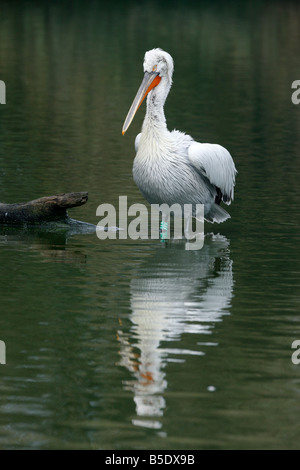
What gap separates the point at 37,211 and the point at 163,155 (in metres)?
1.40

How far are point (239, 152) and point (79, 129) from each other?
3.29 metres

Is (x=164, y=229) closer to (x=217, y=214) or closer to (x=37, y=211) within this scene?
(x=217, y=214)

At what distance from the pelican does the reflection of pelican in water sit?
2.00 feet

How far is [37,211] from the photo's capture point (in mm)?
10273

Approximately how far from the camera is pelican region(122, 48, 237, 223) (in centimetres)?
990

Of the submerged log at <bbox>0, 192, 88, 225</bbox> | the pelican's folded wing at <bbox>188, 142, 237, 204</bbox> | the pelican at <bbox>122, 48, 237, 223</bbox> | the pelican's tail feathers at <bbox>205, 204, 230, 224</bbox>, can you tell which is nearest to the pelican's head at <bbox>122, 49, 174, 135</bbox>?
the pelican at <bbox>122, 48, 237, 223</bbox>

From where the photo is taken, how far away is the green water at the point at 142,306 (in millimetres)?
5609

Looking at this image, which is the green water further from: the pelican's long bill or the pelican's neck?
the pelican's long bill

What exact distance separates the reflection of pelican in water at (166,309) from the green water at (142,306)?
16 mm

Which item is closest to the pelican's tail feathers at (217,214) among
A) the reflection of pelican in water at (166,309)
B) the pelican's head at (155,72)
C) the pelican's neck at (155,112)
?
the reflection of pelican in water at (166,309)

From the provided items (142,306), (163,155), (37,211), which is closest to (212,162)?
(163,155)

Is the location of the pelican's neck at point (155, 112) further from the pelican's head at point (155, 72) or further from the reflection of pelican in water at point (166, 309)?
the reflection of pelican in water at point (166, 309)
